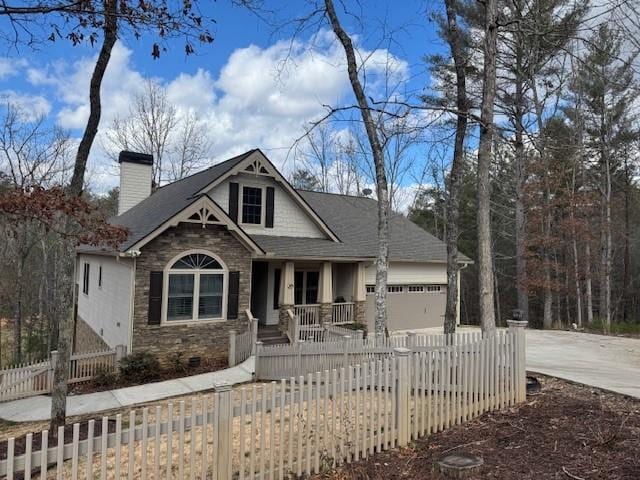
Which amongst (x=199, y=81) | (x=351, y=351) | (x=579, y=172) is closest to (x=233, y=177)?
(x=199, y=81)

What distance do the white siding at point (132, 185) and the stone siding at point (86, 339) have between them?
6134 mm

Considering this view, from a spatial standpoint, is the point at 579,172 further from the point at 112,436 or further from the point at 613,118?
the point at 112,436

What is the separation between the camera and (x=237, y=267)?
13.4 m

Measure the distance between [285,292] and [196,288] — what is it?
318 centimetres

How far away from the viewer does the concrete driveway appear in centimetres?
790

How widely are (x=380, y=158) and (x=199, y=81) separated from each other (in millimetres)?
9986

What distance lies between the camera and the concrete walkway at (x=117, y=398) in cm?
870

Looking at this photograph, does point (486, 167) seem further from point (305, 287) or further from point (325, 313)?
point (305, 287)

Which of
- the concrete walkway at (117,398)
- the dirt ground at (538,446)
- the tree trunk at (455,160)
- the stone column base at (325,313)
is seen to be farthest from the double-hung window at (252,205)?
the dirt ground at (538,446)

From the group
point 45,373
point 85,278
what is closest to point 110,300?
point 45,373

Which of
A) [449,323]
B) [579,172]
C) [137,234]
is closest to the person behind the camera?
[449,323]

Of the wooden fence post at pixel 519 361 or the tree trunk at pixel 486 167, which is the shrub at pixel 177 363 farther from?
the wooden fence post at pixel 519 361

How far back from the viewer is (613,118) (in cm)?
2100

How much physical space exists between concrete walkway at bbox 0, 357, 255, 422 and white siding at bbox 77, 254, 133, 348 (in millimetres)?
2179
